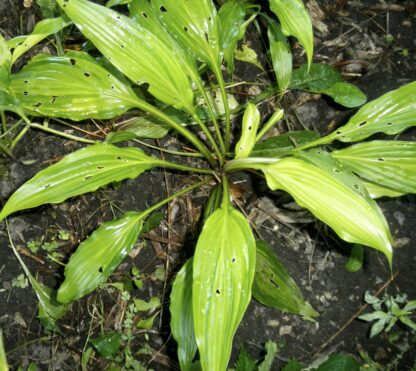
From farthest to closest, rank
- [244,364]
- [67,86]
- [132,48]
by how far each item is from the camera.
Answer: [244,364], [67,86], [132,48]

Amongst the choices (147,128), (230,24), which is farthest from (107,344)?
(230,24)

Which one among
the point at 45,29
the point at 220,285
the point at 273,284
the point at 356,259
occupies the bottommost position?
the point at 356,259

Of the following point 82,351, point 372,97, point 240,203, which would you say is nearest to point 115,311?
point 82,351

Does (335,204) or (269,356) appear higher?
(335,204)

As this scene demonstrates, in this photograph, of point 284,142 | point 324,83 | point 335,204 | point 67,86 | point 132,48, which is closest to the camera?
point 335,204

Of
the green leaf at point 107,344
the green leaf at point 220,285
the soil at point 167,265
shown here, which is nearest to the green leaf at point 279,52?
the soil at point 167,265

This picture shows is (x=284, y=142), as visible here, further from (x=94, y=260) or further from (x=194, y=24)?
(x=94, y=260)

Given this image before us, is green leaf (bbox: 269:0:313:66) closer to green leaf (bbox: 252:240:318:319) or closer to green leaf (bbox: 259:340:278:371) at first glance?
green leaf (bbox: 252:240:318:319)
